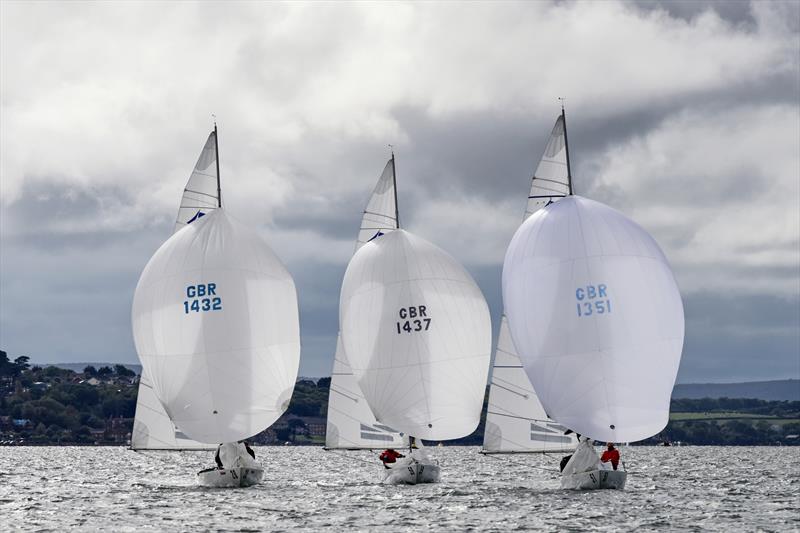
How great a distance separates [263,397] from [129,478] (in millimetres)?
29975

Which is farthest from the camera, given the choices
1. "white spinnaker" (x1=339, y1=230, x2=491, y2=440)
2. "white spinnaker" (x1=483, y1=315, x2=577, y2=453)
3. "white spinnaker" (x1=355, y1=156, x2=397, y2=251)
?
"white spinnaker" (x1=355, y1=156, x2=397, y2=251)

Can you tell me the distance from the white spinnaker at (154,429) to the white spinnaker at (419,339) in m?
8.23

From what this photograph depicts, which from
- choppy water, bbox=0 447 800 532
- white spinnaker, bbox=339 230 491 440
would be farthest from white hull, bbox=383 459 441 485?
white spinnaker, bbox=339 230 491 440

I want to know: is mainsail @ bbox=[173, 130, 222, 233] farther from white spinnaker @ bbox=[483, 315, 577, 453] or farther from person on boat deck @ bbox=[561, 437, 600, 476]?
person on boat deck @ bbox=[561, 437, 600, 476]

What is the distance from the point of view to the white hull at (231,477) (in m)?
52.4

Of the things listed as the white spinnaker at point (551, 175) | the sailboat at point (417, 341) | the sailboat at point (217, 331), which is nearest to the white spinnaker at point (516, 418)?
the sailboat at point (417, 341)

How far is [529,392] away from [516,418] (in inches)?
49.3

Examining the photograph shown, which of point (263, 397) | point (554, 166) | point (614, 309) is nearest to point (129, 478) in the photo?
point (263, 397)

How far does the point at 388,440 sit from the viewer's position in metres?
58.1

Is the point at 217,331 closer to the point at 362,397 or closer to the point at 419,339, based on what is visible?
the point at 419,339

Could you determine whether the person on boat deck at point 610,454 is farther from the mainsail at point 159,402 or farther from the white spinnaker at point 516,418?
the mainsail at point 159,402

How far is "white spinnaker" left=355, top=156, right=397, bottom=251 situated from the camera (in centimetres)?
5906

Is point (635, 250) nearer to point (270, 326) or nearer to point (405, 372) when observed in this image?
point (405, 372)

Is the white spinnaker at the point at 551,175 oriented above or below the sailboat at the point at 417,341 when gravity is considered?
above
